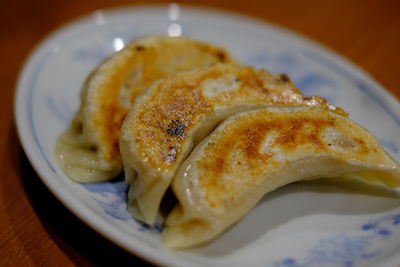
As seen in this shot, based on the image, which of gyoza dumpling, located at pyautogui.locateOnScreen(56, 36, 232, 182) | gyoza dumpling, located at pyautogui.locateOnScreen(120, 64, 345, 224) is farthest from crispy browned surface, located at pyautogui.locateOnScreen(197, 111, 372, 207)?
gyoza dumpling, located at pyautogui.locateOnScreen(56, 36, 232, 182)

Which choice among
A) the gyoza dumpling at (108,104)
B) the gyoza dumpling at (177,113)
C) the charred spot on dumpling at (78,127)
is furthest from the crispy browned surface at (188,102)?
the charred spot on dumpling at (78,127)

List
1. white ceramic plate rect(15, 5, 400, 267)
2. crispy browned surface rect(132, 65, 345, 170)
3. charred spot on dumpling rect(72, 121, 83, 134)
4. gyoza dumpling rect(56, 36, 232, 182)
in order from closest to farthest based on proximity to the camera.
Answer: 1. white ceramic plate rect(15, 5, 400, 267)
2. crispy browned surface rect(132, 65, 345, 170)
3. gyoza dumpling rect(56, 36, 232, 182)
4. charred spot on dumpling rect(72, 121, 83, 134)

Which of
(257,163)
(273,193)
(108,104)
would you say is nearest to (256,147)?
(257,163)

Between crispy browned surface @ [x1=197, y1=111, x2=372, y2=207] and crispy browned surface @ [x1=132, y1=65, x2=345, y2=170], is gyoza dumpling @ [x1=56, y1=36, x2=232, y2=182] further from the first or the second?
crispy browned surface @ [x1=197, y1=111, x2=372, y2=207]

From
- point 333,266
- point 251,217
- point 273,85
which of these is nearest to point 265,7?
point 273,85

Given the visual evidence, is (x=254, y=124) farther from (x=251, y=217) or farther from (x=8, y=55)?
(x=8, y=55)

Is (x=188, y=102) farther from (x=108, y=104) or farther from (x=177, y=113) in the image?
(x=108, y=104)
